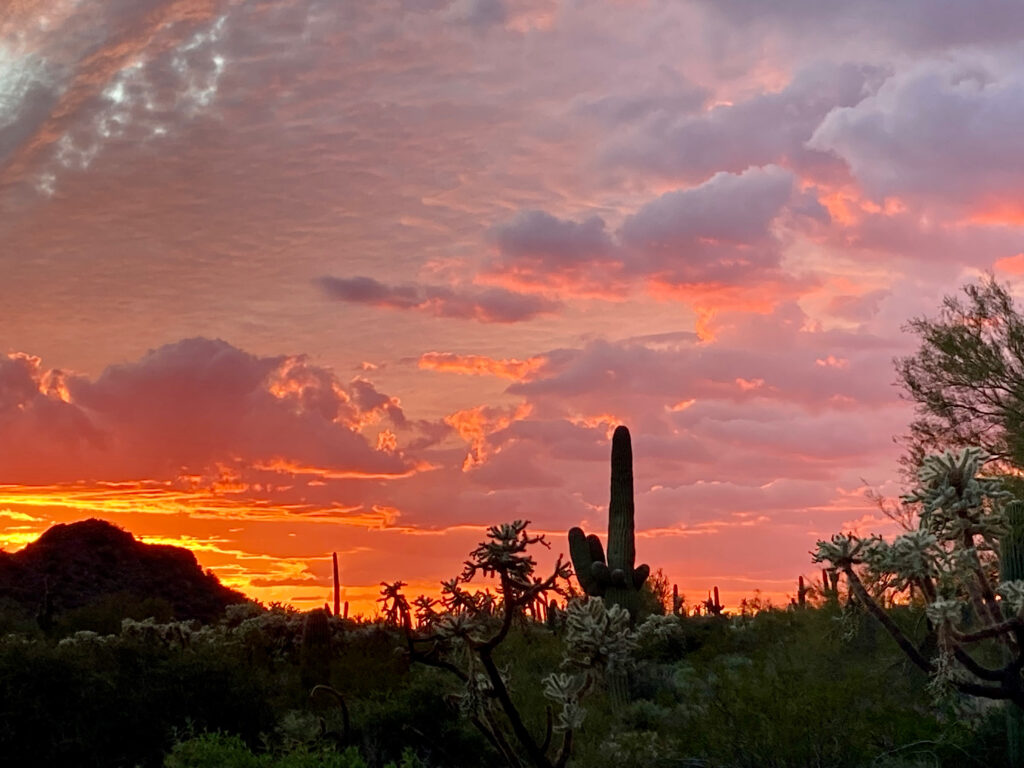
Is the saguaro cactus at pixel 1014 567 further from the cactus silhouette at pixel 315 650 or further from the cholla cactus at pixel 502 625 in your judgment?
the cactus silhouette at pixel 315 650

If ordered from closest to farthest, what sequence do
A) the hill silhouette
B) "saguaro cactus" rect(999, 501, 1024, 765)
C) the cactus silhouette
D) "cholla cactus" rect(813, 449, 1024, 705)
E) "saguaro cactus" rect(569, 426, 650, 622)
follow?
"cholla cactus" rect(813, 449, 1024, 705) < "saguaro cactus" rect(999, 501, 1024, 765) < the cactus silhouette < "saguaro cactus" rect(569, 426, 650, 622) < the hill silhouette

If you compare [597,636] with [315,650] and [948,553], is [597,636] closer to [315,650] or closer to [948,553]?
[948,553]

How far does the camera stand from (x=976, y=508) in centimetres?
658

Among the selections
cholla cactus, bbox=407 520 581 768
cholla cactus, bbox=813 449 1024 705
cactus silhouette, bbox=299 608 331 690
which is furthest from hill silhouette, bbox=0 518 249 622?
cholla cactus, bbox=813 449 1024 705

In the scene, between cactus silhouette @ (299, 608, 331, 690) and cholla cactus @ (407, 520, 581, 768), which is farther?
cactus silhouette @ (299, 608, 331, 690)

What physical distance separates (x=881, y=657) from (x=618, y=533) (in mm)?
5221

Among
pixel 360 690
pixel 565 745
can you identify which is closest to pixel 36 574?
pixel 360 690

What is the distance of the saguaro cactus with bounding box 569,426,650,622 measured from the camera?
74.2ft

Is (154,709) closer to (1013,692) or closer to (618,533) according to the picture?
(1013,692)

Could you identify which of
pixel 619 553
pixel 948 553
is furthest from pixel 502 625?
pixel 619 553

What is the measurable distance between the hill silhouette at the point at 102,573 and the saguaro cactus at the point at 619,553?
20.8m

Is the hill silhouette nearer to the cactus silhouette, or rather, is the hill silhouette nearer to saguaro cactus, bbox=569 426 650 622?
the cactus silhouette

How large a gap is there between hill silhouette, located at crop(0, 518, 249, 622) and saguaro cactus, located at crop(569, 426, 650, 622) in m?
20.8

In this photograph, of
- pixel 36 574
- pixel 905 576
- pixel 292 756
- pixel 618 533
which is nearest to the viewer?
pixel 905 576
